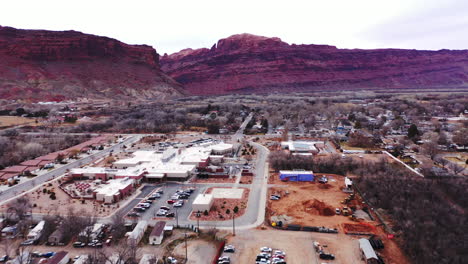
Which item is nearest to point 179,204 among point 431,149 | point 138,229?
point 138,229

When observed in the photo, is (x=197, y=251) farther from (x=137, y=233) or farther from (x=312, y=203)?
(x=312, y=203)

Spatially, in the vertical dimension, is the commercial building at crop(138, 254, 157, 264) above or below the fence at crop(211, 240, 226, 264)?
above

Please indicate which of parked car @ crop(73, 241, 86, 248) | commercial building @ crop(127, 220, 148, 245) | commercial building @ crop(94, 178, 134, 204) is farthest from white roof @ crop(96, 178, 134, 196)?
parked car @ crop(73, 241, 86, 248)

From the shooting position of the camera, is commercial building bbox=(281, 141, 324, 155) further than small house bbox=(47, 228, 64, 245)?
Yes

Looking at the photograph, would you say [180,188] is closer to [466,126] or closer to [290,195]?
[290,195]

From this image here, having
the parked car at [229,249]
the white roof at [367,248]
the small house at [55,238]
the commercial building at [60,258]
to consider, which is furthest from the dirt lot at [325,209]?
the small house at [55,238]

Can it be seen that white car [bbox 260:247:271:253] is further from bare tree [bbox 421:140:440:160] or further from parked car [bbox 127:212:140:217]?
bare tree [bbox 421:140:440:160]

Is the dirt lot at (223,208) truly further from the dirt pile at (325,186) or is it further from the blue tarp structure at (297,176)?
the dirt pile at (325,186)

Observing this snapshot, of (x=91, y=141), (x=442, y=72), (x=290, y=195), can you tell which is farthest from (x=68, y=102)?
(x=442, y=72)
